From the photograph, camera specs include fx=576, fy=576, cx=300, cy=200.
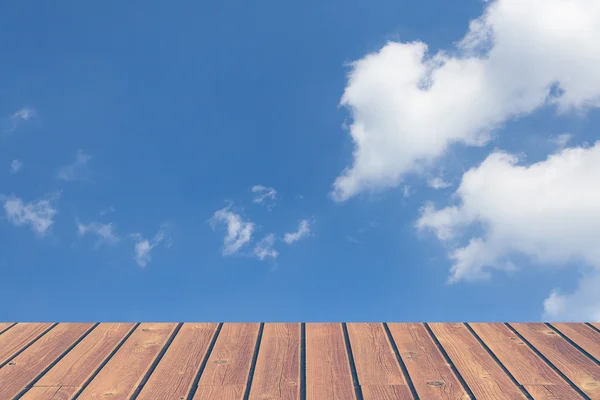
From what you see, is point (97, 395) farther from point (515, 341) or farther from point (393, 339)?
point (515, 341)

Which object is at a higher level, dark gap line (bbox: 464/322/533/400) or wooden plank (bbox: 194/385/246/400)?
dark gap line (bbox: 464/322/533/400)

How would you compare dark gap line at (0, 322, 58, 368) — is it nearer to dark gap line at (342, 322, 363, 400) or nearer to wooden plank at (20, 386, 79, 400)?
wooden plank at (20, 386, 79, 400)

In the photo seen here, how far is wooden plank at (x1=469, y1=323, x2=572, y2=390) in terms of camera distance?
2531mm

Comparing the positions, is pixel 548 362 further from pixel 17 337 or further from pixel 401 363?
pixel 17 337

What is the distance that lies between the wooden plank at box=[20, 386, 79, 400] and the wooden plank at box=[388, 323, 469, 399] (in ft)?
4.69

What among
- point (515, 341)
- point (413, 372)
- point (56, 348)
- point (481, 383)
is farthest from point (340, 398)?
point (56, 348)

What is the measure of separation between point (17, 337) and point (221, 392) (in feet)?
4.71

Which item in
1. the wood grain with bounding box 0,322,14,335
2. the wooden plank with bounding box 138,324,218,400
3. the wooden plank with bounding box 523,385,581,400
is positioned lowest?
the wooden plank with bounding box 523,385,581,400

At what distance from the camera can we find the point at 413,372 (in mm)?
2564

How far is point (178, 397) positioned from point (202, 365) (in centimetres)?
35

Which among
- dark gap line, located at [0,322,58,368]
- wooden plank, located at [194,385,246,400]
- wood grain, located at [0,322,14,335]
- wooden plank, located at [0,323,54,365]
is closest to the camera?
wooden plank, located at [194,385,246,400]

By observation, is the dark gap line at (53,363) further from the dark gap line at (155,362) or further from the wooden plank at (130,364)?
the dark gap line at (155,362)

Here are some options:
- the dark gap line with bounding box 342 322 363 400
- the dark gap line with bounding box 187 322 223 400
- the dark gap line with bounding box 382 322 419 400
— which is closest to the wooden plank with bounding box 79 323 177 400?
the dark gap line with bounding box 187 322 223 400

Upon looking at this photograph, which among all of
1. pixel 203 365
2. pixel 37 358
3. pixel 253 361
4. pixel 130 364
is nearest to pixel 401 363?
pixel 253 361
